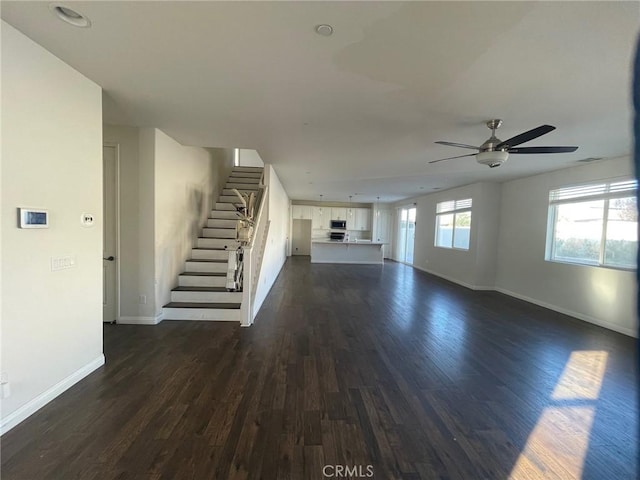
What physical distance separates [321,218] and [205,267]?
861 cm

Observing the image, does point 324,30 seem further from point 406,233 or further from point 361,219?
point 361,219

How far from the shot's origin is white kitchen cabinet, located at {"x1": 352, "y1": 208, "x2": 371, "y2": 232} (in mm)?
13523

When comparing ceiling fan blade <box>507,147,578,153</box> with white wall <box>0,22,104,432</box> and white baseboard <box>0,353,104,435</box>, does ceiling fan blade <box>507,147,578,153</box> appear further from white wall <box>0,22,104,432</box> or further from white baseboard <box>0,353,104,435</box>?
white baseboard <box>0,353,104,435</box>

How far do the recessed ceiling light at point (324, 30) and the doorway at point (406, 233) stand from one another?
9817mm

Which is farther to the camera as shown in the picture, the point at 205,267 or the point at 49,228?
the point at 205,267

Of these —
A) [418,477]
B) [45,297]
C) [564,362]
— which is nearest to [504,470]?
[418,477]

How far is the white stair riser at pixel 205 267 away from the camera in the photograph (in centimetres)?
503

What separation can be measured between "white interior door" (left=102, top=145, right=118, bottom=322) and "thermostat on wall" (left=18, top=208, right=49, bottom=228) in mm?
1845

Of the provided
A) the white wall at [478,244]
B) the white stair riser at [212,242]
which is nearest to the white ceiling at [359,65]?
the white stair riser at [212,242]

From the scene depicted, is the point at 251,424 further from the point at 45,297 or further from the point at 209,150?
the point at 209,150

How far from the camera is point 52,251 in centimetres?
235

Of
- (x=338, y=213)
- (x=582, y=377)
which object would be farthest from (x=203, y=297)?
(x=338, y=213)

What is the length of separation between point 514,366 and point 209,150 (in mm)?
6085

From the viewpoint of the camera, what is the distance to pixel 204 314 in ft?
14.2
